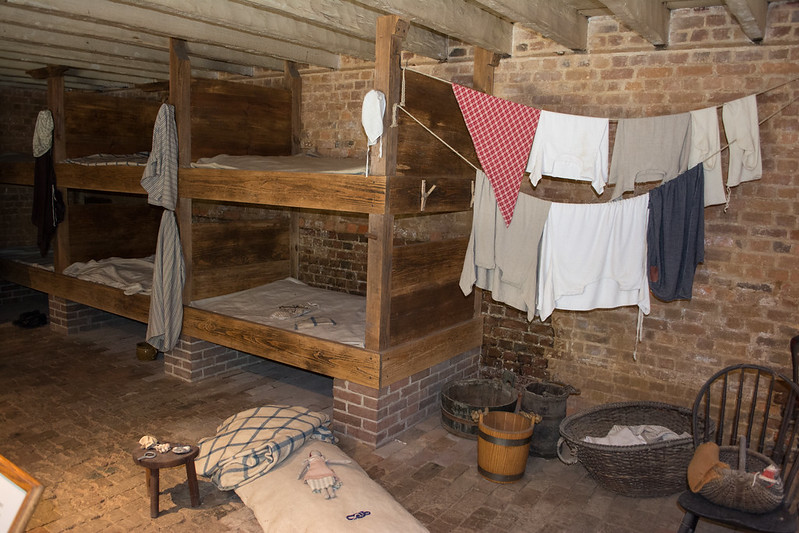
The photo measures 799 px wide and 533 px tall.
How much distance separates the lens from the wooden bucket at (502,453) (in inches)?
156

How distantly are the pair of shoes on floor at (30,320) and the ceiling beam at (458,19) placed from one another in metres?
6.22

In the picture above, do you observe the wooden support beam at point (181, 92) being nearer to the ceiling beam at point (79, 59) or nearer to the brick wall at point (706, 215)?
the ceiling beam at point (79, 59)

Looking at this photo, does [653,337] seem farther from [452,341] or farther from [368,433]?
[368,433]

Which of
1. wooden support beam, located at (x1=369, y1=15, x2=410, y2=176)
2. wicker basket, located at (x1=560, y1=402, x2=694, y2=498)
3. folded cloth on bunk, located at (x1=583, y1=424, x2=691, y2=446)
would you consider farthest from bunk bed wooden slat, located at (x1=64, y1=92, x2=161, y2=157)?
folded cloth on bunk, located at (x1=583, y1=424, x2=691, y2=446)

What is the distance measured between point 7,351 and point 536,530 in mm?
5964

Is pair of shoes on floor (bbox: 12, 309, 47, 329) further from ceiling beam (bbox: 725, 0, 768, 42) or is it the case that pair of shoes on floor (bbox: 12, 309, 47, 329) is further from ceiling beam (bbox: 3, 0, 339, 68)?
ceiling beam (bbox: 725, 0, 768, 42)

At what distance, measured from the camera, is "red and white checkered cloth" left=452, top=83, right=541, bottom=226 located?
423 cm

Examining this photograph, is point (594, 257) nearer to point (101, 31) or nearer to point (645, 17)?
point (645, 17)

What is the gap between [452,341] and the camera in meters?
5.14

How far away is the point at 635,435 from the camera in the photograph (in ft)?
13.6

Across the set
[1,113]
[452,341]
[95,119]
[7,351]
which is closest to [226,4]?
[452,341]

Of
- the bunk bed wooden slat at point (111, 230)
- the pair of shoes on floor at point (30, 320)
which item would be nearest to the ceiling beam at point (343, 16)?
the bunk bed wooden slat at point (111, 230)

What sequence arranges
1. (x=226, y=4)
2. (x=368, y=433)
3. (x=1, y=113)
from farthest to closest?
(x=1, y=113) < (x=368, y=433) < (x=226, y=4)

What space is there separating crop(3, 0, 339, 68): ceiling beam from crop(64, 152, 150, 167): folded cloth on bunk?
157 cm
